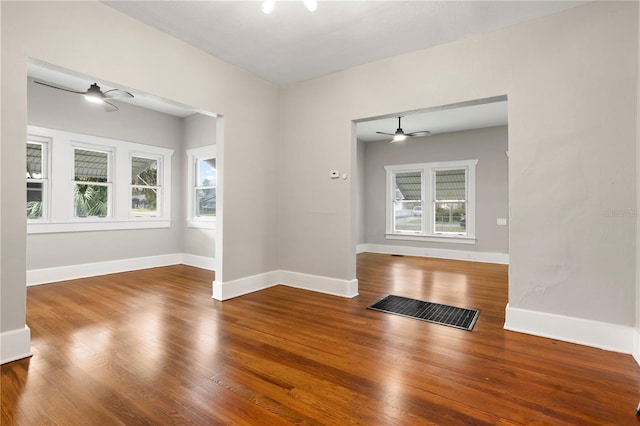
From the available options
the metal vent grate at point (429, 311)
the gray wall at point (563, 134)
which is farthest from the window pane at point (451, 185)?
the gray wall at point (563, 134)

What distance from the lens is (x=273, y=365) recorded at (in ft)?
7.41

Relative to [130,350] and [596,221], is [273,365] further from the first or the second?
[596,221]

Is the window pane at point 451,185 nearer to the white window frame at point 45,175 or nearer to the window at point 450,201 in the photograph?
the window at point 450,201

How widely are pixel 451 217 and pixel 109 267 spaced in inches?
Result: 277

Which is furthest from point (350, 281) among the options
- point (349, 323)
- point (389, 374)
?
point (389, 374)

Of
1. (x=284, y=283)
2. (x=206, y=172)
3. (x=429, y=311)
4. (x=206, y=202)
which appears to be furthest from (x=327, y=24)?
(x=206, y=202)

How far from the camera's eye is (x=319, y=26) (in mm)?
3133

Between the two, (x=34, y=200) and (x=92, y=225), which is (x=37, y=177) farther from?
(x=92, y=225)

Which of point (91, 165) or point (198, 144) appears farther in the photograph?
point (198, 144)

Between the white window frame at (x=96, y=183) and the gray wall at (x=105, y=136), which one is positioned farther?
the white window frame at (x=96, y=183)

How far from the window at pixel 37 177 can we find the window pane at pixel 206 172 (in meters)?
2.32

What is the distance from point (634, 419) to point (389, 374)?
1309 mm

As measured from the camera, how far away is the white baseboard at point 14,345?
2.25 m

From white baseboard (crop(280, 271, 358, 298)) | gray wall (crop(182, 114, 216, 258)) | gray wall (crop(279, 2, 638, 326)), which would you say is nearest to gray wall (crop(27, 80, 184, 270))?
gray wall (crop(182, 114, 216, 258))
